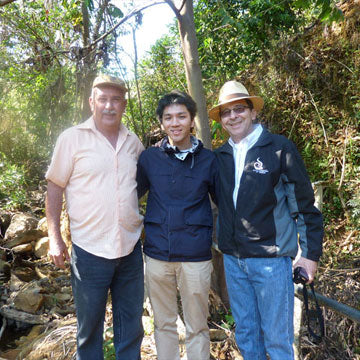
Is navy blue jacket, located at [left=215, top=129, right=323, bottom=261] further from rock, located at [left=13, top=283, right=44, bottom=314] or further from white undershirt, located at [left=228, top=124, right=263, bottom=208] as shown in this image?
rock, located at [left=13, top=283, right=44, bottom=314]

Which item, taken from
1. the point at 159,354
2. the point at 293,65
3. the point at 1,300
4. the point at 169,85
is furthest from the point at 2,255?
the point at 293,65

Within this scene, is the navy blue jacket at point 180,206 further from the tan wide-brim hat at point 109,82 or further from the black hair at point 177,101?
the tan wide-brim hat at point 109,82

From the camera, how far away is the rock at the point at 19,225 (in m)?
7.94

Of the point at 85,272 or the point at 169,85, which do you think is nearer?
the point at 85,272

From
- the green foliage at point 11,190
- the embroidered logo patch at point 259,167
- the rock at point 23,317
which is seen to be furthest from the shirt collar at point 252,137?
the green foliage at point 11,190

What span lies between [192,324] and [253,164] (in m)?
1.26

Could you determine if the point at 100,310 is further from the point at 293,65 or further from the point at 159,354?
the point at 293,65

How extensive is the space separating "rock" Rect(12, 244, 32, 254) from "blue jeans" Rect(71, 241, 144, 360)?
5.33 m

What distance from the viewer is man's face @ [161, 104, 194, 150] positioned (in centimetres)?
262

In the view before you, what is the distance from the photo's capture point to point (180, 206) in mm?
2510

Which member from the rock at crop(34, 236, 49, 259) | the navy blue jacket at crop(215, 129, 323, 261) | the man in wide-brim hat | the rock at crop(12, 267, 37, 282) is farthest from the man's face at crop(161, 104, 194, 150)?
the rock at crop(34, 236, 49, 259)

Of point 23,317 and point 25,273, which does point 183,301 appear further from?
point 25,273

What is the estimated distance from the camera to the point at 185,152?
2611 mm

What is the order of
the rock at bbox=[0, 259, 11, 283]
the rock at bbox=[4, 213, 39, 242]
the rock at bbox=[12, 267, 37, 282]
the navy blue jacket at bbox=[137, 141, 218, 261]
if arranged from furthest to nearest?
the rock at bbox=[4, 213, 39, 242], the rock at bbox=[12, 267, 37, 282], the rock at bbox=[0, 259, 11, 283], the navy blue jacket at bbox=[137, 141, 218, 261]
